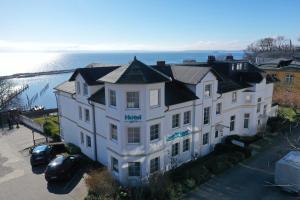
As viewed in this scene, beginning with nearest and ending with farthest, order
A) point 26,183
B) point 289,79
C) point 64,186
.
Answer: point 64,186
point 26,183
point 289,79

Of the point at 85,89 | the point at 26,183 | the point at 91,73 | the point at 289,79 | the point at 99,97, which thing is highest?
the point at 91,73

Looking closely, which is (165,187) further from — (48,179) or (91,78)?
(91,78)

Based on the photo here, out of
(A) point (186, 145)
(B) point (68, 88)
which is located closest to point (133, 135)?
(A) point (186, 145)

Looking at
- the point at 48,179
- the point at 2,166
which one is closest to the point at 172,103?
Answer: the point at 48,179

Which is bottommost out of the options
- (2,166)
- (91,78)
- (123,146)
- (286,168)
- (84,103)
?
(2,166)

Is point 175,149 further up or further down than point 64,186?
further up

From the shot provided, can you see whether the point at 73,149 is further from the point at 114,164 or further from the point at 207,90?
the point at 207,90
